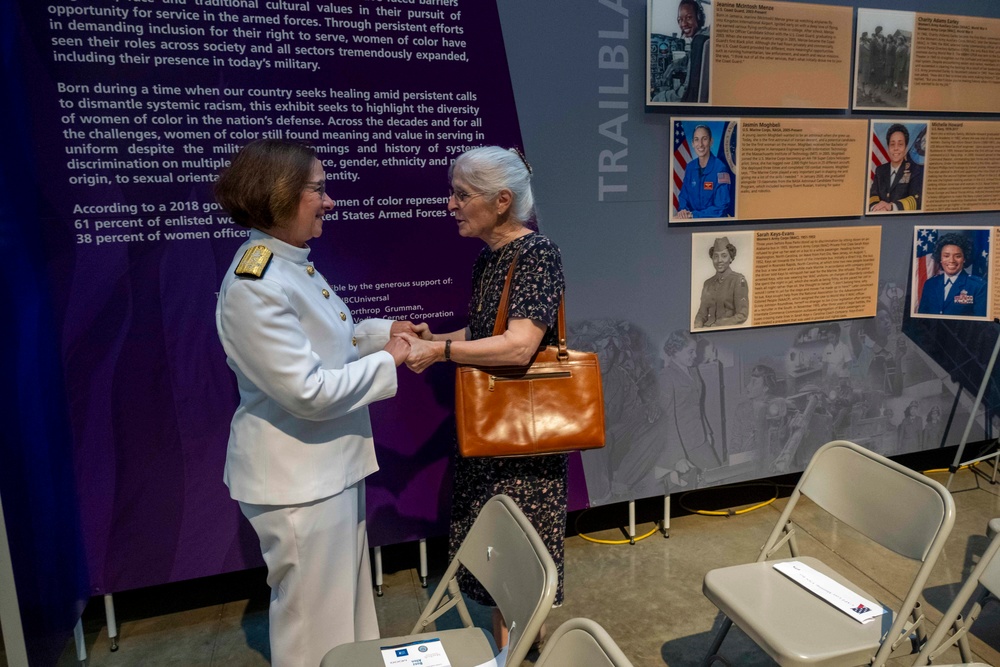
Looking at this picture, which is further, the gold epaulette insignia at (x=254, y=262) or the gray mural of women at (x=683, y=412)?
the gray mural of women at (x=683, y=412)

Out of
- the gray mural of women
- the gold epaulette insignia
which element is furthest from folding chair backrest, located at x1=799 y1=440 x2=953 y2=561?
the gold epaulette insignia

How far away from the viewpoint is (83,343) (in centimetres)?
258

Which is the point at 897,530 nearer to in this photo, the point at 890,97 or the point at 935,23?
the point at 890,97

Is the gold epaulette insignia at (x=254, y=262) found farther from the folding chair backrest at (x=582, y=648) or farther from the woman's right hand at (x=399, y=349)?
the folding chair backrest at (x=582, y=648)

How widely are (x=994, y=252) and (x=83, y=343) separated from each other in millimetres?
4320

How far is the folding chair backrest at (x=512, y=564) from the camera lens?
1.52m

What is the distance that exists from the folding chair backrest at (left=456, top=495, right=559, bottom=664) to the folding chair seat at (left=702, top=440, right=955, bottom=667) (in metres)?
0.74

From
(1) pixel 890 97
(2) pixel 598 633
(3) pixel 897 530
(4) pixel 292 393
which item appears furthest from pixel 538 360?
(1) pixel 890 97

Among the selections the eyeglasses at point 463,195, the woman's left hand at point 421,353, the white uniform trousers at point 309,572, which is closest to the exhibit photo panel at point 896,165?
the eyeglasses at point 463,195

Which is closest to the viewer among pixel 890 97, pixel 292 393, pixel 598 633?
pixel 598 633

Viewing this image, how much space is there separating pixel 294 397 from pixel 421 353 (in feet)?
1.58

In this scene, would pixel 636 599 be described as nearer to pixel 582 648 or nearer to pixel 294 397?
pixel 582 648

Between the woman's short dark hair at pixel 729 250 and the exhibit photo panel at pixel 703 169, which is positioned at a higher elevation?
the exhibit photo panel at pixel 703 169

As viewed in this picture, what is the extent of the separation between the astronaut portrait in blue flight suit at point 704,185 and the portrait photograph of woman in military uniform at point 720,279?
12 centimetres
